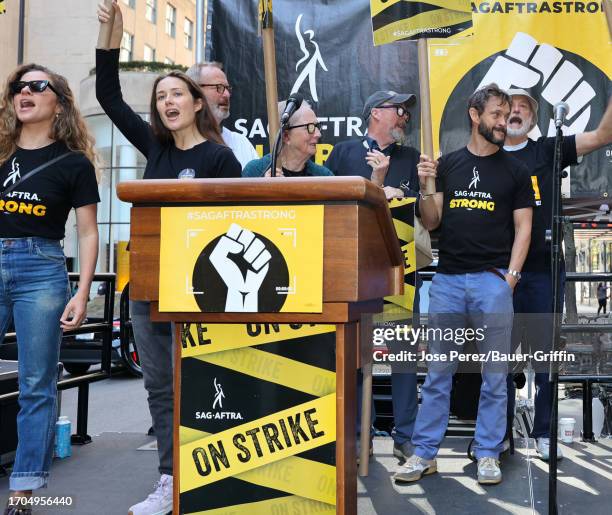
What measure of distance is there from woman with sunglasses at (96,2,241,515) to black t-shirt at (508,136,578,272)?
6.44ft

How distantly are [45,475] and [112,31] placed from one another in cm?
200

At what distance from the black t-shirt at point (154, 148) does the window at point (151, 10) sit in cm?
3824

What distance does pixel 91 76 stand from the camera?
30.4 m

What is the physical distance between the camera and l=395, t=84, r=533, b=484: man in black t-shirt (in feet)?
12.4

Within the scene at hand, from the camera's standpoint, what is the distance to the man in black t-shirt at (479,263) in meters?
3.78

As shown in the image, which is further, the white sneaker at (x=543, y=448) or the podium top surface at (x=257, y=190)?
the white sneaker at (x=543, y=448)

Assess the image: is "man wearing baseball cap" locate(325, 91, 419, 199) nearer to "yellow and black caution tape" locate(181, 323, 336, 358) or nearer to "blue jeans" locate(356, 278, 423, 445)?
"blue jeans" locate(356, 278, 423, 445)

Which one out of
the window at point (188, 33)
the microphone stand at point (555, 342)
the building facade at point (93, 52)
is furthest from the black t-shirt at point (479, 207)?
the window at point (188, 33)

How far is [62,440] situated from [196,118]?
2186 mm

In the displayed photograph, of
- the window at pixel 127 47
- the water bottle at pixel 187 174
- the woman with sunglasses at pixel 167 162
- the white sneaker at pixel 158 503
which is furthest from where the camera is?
the window at pixel 127 47

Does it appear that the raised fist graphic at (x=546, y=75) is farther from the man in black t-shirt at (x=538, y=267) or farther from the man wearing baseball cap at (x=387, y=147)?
the man wearing baseball cap at (x=387, y=147)

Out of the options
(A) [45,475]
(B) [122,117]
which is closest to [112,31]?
(B) [122,117]

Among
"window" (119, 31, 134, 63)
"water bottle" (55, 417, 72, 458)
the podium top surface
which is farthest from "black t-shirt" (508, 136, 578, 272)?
"window" (119, 31, 134, 63)

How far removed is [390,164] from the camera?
428 cm
